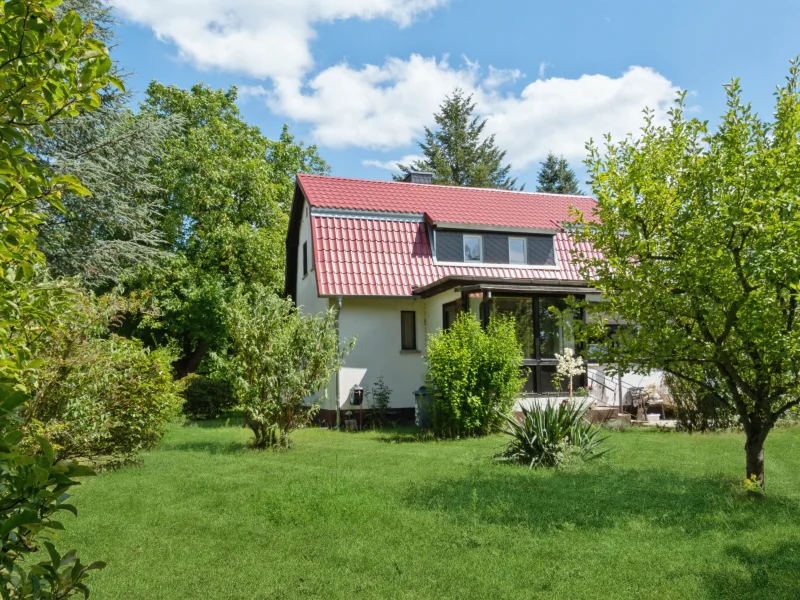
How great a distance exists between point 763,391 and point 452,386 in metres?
7.53

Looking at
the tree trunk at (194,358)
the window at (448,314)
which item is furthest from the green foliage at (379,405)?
the tree trunk at (194,358)

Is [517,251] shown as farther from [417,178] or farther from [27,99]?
[27,99]

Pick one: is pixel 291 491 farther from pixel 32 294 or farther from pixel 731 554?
pixel 32 294

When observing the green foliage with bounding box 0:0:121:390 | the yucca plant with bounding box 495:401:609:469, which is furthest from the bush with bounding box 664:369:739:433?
the green foliage with bounding box 0:0:121:390

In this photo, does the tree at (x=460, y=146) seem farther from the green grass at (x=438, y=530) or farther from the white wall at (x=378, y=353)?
the green grass at (x=438, y=530)

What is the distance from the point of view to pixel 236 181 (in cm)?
2812

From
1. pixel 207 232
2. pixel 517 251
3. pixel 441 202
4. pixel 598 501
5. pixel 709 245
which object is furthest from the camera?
pixel 207 232

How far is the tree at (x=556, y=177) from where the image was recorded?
49.4m

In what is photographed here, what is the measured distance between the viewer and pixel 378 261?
19484 millimetres

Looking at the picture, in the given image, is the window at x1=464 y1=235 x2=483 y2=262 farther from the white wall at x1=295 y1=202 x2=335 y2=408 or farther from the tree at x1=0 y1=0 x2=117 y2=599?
the tree at x1=0 y1=0 x2=117 y2=599

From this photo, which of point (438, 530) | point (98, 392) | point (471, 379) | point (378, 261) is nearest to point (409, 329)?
point (378, 261)

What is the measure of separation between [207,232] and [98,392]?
18.2 meters

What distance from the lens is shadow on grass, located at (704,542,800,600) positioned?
492cm

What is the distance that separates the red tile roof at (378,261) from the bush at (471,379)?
3.67 metres
